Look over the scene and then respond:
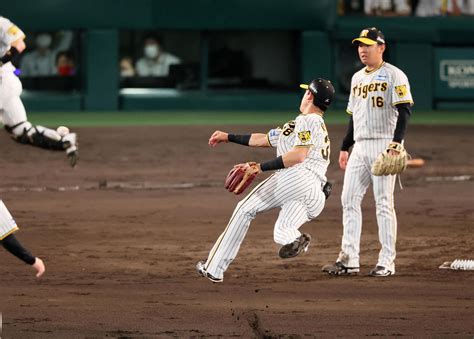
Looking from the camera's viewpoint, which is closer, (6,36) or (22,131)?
(22,131)

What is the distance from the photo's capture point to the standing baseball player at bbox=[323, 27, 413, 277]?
10.8 metres

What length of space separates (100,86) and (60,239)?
45.8ft

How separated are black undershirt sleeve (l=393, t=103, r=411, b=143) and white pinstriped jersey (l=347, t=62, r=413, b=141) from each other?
0.06 m

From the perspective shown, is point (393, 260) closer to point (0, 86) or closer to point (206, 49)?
point (0, 86)

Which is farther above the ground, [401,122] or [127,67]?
[401,122]

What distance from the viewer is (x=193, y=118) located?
25594 mm

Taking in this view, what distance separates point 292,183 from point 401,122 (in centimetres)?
118

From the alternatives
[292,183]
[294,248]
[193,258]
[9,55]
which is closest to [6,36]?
[9,55]

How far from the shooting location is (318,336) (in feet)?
27.7

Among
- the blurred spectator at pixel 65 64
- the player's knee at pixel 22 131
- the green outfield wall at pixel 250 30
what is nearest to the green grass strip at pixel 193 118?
the green outfield wall at pixel 250 30

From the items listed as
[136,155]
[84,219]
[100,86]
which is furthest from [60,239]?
[100,86]

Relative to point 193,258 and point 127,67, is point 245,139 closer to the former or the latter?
point 193,258

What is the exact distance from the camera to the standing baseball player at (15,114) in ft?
28.9

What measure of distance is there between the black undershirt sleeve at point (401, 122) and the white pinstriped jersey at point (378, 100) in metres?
0.06
